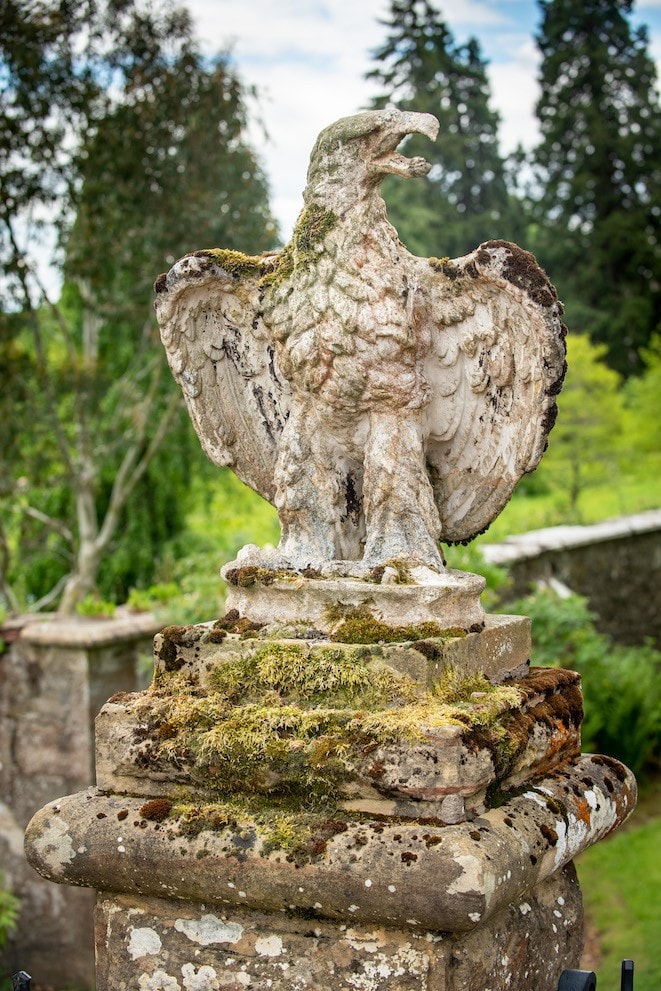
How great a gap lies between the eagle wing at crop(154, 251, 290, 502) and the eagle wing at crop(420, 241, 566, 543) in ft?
1.63

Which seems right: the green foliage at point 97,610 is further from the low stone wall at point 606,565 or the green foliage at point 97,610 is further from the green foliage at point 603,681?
the low stone wall at point 606,565

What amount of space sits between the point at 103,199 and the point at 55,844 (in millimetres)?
8988

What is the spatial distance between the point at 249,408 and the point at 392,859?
1.49 metres

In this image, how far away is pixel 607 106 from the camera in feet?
84.9

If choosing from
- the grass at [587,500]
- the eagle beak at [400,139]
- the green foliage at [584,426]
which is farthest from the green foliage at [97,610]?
the green foliage at [584,426]

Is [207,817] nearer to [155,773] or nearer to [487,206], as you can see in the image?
[155,773]

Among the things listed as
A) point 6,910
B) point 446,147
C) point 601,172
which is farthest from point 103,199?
point 601,172

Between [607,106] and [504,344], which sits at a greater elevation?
[607,106]

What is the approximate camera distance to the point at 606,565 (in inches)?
501

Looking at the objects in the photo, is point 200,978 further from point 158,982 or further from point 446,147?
point 446,147

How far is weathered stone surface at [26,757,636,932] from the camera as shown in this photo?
8.16 ft

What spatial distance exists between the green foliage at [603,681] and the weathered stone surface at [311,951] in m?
6.05

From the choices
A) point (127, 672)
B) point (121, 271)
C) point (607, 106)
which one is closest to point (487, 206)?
point (607, 106)

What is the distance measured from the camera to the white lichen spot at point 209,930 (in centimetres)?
A: 281
